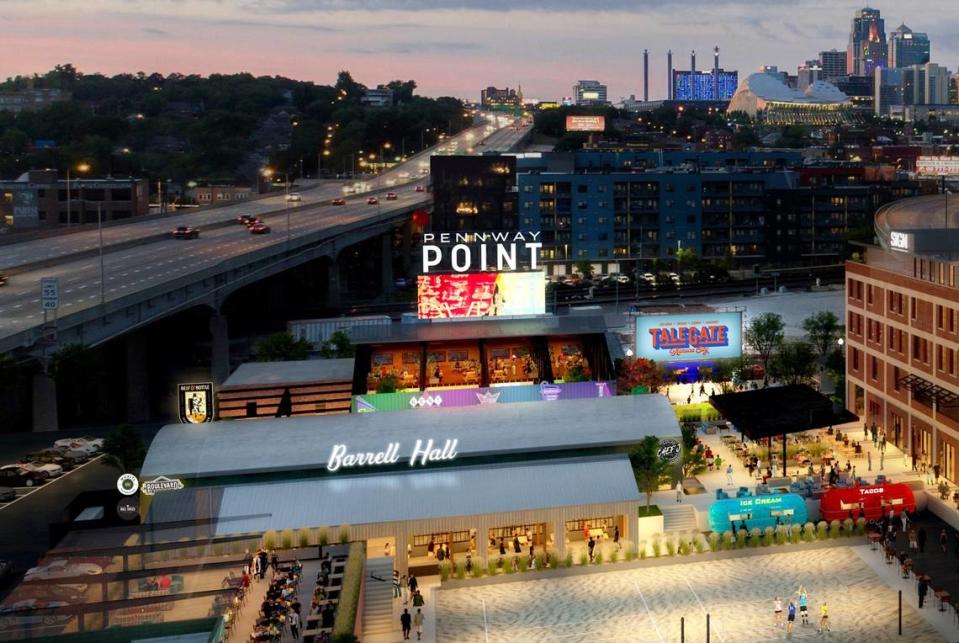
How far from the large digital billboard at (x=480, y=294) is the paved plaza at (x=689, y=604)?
2357cm

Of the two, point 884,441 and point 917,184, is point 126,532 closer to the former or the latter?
point 884,441

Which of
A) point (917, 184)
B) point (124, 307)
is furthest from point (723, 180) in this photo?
point (124, 307)

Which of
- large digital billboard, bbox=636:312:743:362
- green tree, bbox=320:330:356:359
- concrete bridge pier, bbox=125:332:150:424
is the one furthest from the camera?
concrete bridge pier, bbox=125:332:150:424

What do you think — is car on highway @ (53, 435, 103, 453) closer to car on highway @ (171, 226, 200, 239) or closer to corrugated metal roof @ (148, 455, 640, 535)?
corrugated metal roof @ (148, 455, 640, 535)

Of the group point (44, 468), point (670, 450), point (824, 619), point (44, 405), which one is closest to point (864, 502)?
point (670, 450)

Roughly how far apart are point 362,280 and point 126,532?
111785 mm

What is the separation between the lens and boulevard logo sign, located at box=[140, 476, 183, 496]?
38.4 metres

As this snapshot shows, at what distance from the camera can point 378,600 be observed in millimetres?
35219

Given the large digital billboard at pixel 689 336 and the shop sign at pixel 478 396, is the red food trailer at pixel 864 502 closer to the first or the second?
the shop sign at pixel 478 396

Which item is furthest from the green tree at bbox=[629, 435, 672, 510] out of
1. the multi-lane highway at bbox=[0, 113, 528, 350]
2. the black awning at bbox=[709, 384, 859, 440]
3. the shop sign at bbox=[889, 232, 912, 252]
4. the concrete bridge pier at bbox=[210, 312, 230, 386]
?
the concrete bridge pier at bbox=[210, 312, 230, 386]

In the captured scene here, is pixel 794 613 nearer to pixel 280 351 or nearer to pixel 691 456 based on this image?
pixel 691 456

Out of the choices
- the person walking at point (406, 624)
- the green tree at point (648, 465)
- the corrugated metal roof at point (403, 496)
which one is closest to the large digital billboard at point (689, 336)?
the green tree at point (648, 465)

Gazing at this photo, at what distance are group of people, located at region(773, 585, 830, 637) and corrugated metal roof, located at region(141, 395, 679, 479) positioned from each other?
1173 cm

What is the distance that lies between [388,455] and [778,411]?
19.5 metres
